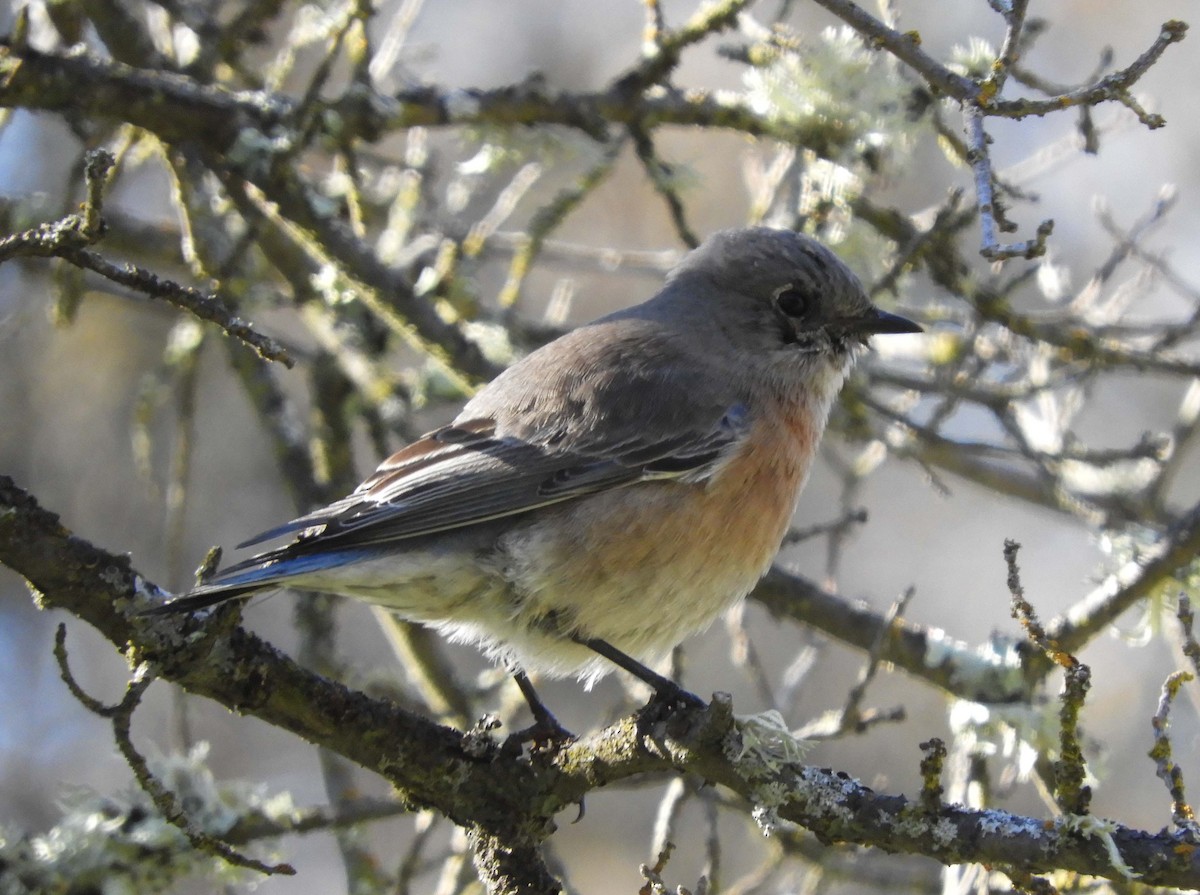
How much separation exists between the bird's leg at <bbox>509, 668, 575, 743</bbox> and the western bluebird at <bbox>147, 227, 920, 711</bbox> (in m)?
0.03

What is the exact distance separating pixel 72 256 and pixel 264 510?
538 centimetres

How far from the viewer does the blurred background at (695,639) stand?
701 cm

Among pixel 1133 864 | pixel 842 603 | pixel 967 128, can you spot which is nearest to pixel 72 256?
pixel 967 128

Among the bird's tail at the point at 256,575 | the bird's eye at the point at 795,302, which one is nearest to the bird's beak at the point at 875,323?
the bird's eye at the point at 795,302

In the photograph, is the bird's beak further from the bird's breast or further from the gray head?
the bird's breast

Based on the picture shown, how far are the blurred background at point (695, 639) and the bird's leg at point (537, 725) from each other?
8.65 feet

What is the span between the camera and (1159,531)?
4.11m

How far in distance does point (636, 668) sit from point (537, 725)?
349mm

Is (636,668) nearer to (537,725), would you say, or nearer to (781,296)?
(537,725)

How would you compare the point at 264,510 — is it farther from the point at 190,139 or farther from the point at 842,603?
the point at 842,603

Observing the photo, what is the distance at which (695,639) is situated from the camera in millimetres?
7625

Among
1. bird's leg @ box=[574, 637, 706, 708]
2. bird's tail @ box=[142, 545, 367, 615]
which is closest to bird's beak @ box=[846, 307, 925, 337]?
bird's leg @ box=[574, 637, 706, 708]

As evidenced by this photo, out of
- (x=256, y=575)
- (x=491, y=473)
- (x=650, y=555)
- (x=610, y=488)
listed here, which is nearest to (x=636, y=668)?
(x=650, y=555)

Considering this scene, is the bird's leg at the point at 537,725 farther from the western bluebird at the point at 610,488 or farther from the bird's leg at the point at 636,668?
the bird's leg at the point at 636,668
